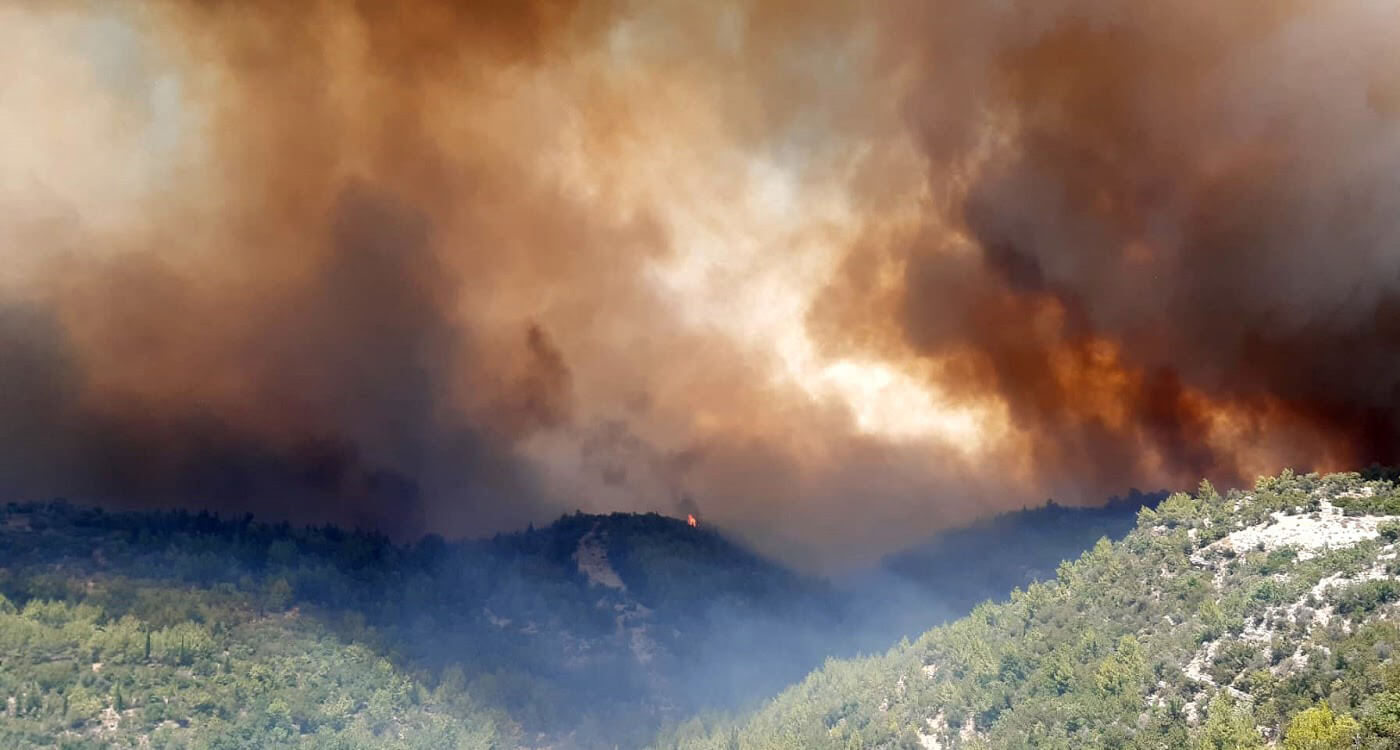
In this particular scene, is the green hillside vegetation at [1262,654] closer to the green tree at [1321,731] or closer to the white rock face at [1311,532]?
the green tree at [1321,731]

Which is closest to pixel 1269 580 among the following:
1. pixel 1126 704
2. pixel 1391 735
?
pixel 1126 704

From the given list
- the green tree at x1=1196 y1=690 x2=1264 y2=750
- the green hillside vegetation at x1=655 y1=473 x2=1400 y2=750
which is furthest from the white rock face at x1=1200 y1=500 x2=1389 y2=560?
the green tree at x1=1196 y1=690 x2=1264 y2=750

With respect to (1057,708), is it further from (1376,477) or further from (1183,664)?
(1376,477)

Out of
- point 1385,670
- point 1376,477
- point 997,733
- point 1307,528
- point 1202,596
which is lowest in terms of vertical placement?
point 997,733

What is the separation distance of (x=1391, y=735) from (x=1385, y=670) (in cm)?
1353

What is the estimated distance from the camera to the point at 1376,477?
19775cm

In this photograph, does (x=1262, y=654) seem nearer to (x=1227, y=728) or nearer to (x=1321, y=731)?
(x=1227, y=728)

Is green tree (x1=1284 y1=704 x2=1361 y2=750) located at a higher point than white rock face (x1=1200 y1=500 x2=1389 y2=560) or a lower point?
lower

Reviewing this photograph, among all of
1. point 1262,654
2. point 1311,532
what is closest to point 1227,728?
point 1262,654

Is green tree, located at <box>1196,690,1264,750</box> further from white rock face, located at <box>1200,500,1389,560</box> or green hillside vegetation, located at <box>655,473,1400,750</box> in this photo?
white rock face, located at <box>1200,500,1389,560</box>

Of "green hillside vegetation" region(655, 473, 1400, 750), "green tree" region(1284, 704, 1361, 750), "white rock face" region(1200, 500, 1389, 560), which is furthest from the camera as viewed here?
"white rock face" region(1200, 500, 1389, 560)

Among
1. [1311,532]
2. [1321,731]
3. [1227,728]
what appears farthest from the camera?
[1311,532]

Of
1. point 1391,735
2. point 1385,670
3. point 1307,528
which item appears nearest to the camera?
point 1391,735

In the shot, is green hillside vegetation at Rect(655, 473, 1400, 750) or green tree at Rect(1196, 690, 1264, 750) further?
green tree at Rect(1196, 690, 1264, 750)
